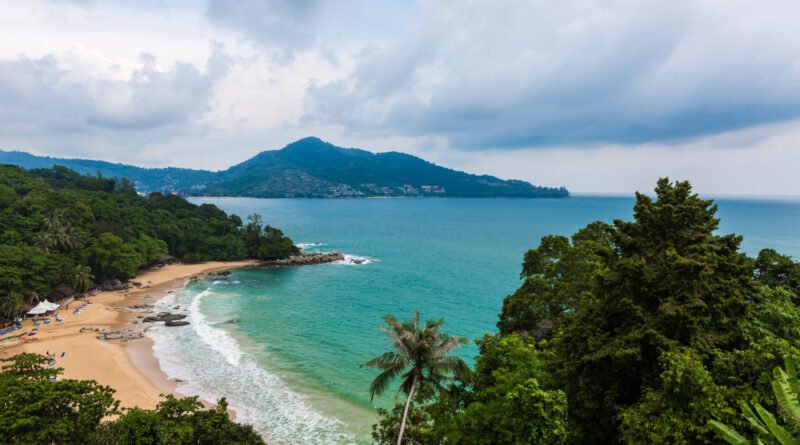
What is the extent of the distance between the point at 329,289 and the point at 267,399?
113ft

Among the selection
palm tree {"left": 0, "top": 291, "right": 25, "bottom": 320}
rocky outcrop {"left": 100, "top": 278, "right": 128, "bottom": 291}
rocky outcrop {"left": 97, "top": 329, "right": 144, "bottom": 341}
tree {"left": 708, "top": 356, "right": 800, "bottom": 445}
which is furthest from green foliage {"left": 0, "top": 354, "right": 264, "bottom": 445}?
rocky outcrop {"left": 100, "top": 278, "right": 128, "bottom": 291}

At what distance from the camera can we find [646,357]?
51.0ft

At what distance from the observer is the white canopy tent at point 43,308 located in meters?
45.9

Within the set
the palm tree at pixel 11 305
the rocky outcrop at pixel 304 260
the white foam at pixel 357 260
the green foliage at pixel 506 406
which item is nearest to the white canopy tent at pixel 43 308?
the palm tree at pixel 11 305

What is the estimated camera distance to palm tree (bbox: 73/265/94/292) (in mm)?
55369

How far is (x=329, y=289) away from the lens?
65188mm

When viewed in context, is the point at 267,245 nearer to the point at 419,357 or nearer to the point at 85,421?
the point at 85,421

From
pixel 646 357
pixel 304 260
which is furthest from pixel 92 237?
pixel 646 357

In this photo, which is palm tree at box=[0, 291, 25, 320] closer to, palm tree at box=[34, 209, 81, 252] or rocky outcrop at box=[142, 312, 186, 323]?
rocky outcrop at box=[142, 312, 186, 323]

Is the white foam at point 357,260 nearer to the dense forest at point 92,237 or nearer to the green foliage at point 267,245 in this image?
the green foliage at point 267,245

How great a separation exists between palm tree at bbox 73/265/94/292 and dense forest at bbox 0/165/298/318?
14 centimetres

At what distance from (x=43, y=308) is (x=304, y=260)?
149 feet

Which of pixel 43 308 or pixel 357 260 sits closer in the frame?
pixel 43 308

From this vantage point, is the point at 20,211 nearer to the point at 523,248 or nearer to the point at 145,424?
the point at 145,424
